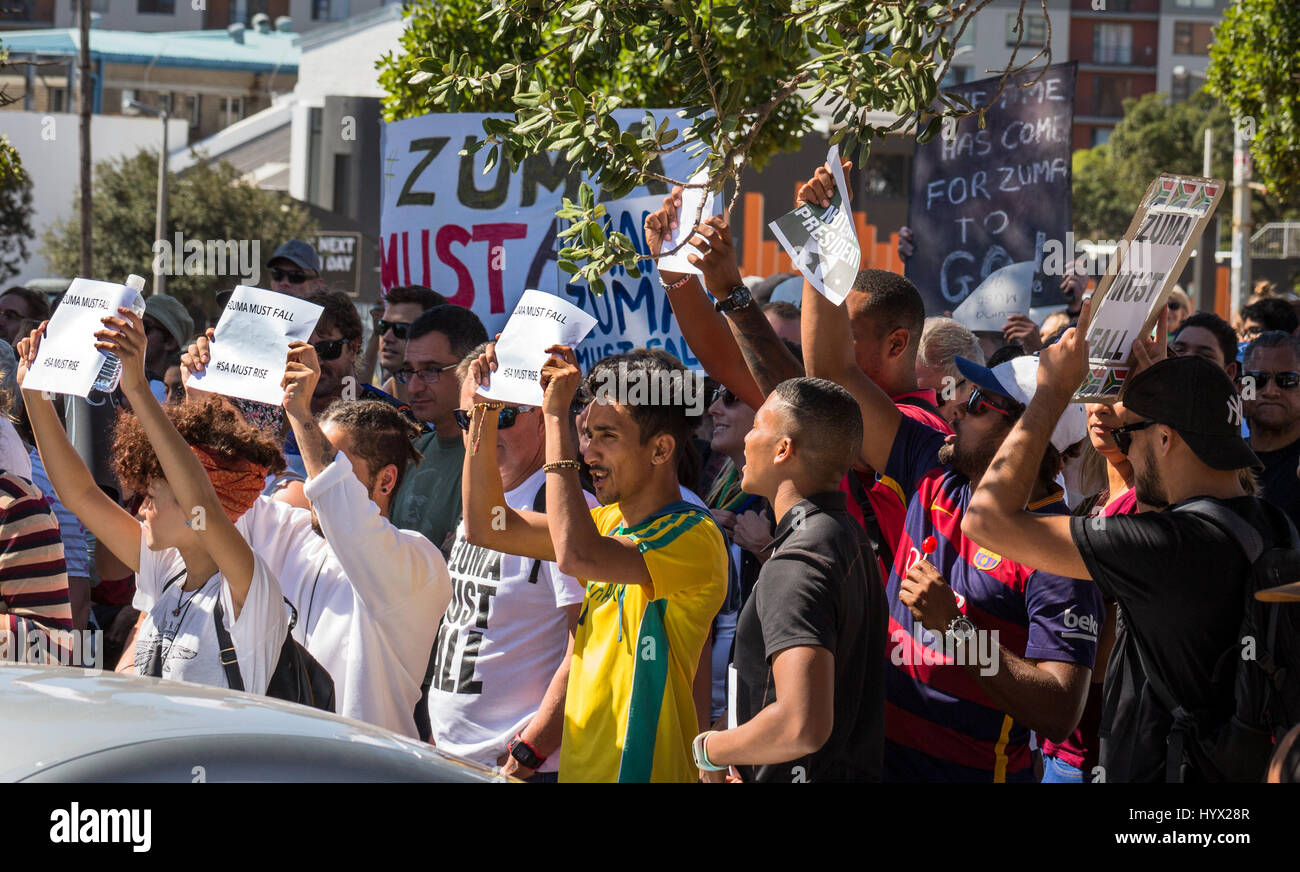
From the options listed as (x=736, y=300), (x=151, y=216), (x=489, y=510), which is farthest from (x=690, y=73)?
(x=151, y=216)

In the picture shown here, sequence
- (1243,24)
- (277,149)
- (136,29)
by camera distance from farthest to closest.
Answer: (136,29)
(277,149)
(1243,24)

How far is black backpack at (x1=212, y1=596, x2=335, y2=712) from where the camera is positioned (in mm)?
3781

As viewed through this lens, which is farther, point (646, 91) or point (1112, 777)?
point (646, 91)

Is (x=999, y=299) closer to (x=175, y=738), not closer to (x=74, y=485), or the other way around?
(x=74, y=485)

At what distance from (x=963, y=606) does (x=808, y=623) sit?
0.83 meters

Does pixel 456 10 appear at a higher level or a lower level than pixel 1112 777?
higher

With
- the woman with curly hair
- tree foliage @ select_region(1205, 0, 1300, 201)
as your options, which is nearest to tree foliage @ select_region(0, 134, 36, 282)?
tree foliage @ select_region(1205, 0, 1300, 201)

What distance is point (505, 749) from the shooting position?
13.4ft

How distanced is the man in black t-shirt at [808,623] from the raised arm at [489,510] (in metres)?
0.76

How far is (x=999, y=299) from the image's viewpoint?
25.0 feet
